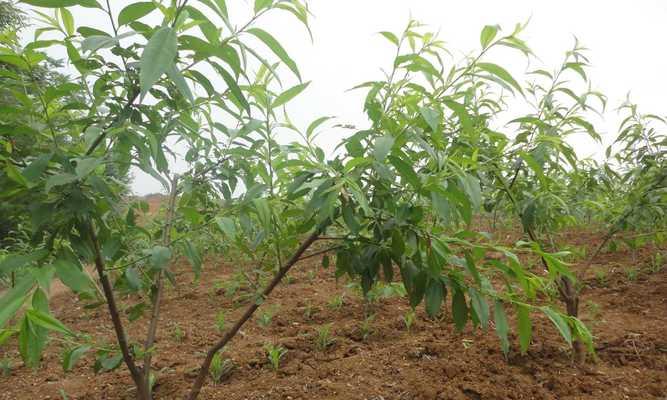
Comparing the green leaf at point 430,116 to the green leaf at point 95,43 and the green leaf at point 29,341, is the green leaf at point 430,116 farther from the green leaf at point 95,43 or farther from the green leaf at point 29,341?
the green leaf at point 29,341

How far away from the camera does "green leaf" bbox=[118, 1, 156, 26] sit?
0.68m

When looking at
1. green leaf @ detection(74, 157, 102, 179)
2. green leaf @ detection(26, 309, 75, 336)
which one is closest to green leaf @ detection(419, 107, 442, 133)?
green leaf @ detection(74, 157, 102, 179)

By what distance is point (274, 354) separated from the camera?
6.57ft

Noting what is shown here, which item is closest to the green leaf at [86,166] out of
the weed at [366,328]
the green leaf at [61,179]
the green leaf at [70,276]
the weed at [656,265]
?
the green leaf at [61,179]

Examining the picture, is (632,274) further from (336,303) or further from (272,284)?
(272,284)

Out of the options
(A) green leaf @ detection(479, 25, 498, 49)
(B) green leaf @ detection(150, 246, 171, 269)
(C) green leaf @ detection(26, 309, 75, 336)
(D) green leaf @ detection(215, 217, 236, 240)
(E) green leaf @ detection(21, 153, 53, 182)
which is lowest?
(C) green leaf @ detection(26, 309, 75, 336)

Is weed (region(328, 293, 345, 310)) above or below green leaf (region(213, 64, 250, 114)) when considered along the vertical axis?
below

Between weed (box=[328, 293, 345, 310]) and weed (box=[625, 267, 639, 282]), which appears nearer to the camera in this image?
weed (box=[328, 293, 345, 310])

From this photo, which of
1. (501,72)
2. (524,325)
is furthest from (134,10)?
(524,325)

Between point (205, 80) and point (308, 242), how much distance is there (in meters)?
0.49

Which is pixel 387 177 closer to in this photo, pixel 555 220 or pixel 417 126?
pixel 417 126

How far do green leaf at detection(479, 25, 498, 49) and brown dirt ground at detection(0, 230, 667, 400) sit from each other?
4.12ft

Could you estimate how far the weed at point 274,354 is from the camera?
199cm

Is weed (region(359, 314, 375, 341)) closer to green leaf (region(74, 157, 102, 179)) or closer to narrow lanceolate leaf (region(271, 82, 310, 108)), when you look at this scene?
narrow lanceolate leaf (region(271, 82, 310, 108))
